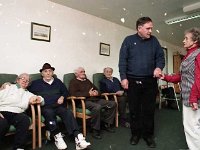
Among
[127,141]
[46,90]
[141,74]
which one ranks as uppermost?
[141,74]

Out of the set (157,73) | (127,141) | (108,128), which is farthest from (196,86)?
(108,128)

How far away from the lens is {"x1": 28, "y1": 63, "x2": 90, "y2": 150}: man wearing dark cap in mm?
2458

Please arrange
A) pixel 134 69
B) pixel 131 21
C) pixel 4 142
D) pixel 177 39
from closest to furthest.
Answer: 1. pixel 134 69
2. pixel 4 142
3. pixel 131 21
4. pixel 177 39

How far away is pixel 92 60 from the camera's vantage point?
180 inches

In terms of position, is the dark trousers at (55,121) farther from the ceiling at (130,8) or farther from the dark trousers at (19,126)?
the ceiling at (130,8)

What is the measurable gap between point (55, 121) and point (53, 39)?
5.53ft

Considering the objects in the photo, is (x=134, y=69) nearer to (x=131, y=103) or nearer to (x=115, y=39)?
(x=131, y=103)

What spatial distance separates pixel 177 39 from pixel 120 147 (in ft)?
20.2

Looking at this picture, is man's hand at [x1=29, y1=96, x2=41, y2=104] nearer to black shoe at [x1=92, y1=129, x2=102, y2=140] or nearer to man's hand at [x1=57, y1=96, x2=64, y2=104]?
man's hand at [x1=57, y1=96, x2=64, y2=104]

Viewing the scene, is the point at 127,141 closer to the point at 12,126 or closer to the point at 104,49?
the point at 12,126

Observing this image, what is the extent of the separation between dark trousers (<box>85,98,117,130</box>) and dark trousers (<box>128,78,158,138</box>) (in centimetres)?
63

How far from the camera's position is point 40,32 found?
3.49 m

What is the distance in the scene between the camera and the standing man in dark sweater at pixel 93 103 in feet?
9.98

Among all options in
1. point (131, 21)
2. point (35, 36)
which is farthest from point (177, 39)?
point (35, 36)
